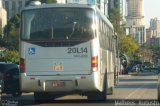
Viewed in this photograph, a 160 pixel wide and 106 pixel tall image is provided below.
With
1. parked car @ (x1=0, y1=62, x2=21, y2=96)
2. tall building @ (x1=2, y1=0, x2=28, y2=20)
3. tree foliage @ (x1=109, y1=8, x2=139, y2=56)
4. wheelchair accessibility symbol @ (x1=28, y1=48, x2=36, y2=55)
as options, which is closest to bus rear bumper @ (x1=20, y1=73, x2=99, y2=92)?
wheelchair accessibility symbol @ (x1=28, y1=48, x2=36, y2=55)

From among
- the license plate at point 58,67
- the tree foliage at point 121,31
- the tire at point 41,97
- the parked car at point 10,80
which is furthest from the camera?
the tree foliage at point 121,31

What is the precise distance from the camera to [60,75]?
2061 cm

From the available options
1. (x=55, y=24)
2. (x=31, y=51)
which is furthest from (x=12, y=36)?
(x=31, y=51)

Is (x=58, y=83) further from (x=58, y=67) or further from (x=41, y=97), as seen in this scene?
(x=41, y=97)

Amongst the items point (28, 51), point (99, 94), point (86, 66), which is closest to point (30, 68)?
point (28, 51)

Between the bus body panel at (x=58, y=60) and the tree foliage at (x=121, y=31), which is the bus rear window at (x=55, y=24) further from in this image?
the tree foliage at (x=121, y=31)

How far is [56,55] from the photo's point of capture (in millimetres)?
20609

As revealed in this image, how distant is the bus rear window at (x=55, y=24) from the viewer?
20.7m

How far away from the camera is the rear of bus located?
20.5 meters

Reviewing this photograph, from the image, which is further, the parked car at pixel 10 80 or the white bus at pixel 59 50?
the parked car at pixel 10 80

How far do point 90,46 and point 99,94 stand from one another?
9.33ft

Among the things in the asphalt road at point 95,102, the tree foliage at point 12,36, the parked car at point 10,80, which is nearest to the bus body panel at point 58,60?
the asphalt road at point 95,102

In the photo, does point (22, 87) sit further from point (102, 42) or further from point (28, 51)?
point (102, 42)

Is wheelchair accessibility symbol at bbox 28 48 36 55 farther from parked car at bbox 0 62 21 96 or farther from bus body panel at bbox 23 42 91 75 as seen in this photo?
parked car at bbox 0 62 21 96
